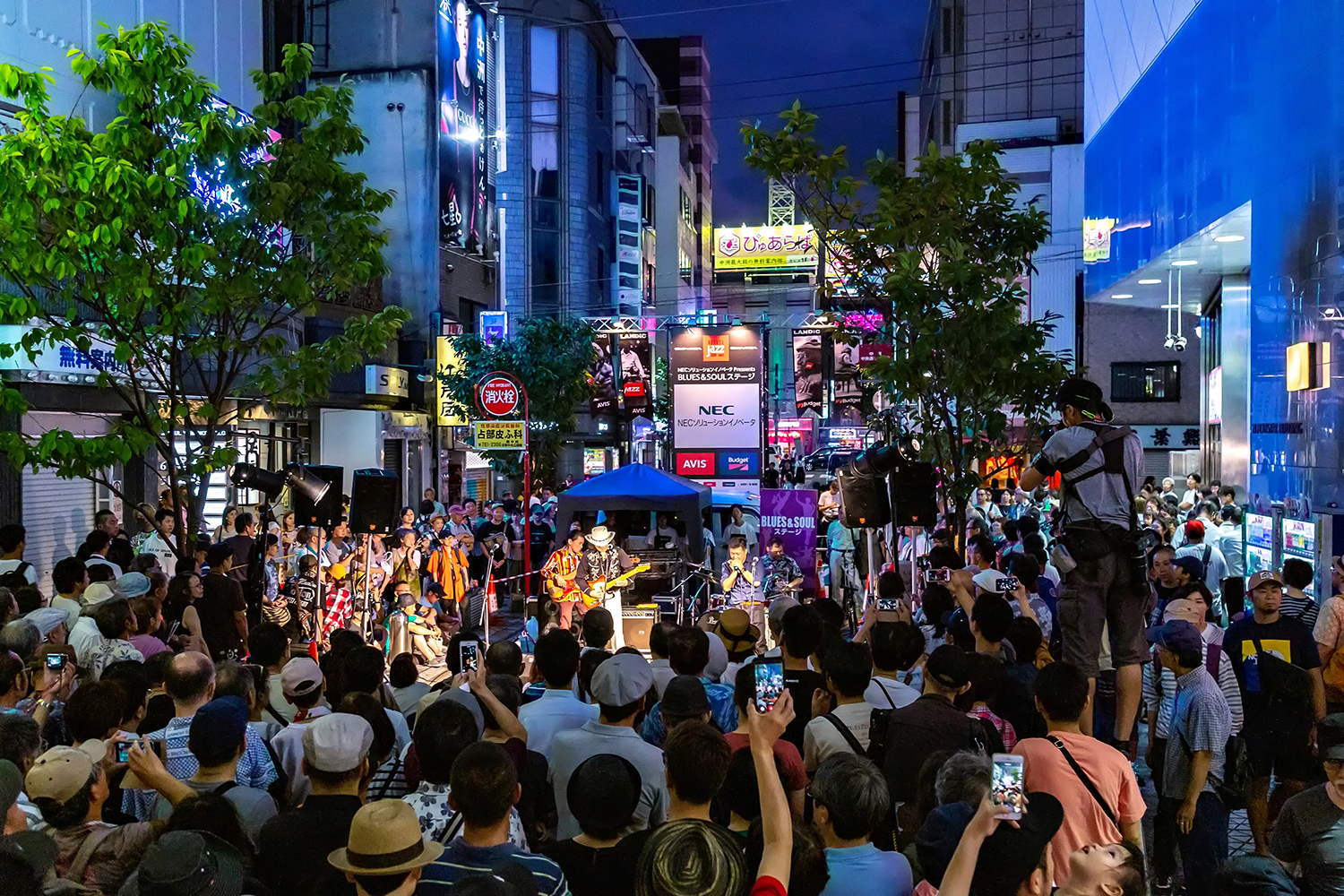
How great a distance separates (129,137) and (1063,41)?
42.7 m

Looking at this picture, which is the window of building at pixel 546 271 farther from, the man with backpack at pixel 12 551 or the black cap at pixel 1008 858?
the black cap at pixel 1008 858

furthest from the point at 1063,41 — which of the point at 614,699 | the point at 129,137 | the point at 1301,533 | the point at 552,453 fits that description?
the point at 614,699

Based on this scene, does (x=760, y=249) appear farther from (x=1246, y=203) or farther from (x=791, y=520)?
(x=1246, y=203)

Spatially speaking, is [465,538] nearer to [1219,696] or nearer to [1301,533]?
[1301,533]

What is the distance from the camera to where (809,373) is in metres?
31.1

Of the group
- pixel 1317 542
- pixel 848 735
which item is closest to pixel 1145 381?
pixel 1317 542

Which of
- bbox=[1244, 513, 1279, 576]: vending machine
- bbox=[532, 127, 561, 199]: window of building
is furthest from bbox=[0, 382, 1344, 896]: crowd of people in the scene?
bbox=[532, 127, 561, 199]: window of building

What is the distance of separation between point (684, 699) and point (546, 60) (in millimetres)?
51028

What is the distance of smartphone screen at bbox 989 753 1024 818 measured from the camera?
10.2 ft

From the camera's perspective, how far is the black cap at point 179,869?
3236mm

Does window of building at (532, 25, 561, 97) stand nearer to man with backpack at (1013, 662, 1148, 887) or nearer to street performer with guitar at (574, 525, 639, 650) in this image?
street performer with guitar at (574, 525, 639, 650)

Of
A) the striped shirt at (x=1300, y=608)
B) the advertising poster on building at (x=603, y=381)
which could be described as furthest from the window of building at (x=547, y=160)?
the striped shirt at (x=1300, y=608)

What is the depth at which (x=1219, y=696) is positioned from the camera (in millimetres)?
5742

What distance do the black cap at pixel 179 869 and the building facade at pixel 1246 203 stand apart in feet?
38.6
